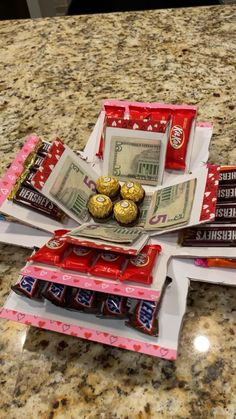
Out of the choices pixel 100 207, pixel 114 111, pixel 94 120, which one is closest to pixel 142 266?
pixel 100 207

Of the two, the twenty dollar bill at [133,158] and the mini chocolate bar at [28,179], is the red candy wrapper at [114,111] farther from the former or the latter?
the mini chocolate bar at [28,179]

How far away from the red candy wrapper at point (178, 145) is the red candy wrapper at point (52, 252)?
280 mm

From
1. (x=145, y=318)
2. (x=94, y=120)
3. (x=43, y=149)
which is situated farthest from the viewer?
(x=94, y=120)

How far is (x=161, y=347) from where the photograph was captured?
2.00ft

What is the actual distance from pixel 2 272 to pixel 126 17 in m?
0.97

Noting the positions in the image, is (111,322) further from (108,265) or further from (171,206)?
(171,206)

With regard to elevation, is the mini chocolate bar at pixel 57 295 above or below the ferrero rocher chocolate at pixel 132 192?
below

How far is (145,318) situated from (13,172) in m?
0.41

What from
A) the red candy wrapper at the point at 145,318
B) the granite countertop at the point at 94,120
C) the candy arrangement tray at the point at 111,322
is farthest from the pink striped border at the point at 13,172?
the red candy wrapper at the point at 145,318

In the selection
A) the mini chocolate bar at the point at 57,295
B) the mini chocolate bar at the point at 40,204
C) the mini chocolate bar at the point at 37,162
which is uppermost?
the mini chocolate bar at the point at 37,162

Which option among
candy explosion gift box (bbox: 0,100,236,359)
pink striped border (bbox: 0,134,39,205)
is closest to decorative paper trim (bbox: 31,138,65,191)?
candy explosion gift box (bbox: 0,100,236,359)

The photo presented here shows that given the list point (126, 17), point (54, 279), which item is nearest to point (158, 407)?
point (54, 279)

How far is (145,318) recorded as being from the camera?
617 millimetres

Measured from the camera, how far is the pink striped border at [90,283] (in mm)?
596
